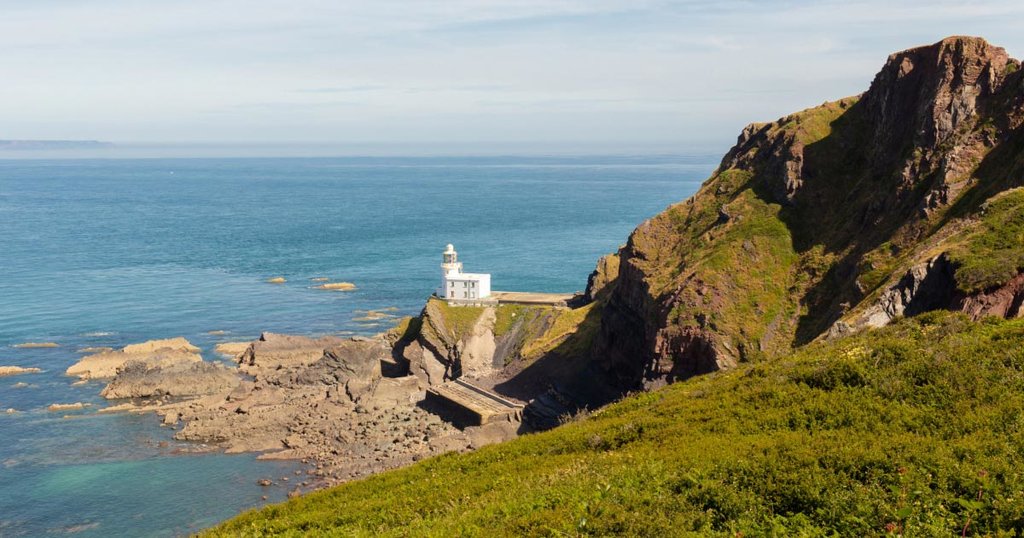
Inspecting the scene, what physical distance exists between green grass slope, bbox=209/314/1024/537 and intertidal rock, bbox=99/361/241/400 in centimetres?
4976

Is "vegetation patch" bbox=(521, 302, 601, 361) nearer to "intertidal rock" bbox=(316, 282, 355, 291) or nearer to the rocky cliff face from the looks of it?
the rocky cliff face

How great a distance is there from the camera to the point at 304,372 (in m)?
76.2

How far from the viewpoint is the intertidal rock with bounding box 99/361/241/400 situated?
72.6 m

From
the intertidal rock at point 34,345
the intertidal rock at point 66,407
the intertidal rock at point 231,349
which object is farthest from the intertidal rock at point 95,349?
the intertidal rock at point 66,407

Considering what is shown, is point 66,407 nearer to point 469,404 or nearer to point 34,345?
point 34,345

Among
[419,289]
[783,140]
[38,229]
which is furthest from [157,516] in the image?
[38,229]

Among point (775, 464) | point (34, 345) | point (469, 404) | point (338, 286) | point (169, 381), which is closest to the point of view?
point (775, 464)

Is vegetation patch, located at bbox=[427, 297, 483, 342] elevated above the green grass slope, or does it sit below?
below

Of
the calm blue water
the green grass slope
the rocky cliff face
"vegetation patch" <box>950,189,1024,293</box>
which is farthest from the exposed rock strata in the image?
"vegetation patch" <box>950,189,1024,293</box>

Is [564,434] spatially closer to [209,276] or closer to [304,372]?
[304,372]

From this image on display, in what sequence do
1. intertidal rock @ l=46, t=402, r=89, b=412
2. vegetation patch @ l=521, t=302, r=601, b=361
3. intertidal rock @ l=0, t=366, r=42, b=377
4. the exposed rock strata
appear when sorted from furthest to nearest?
intertidal rock @ l=0, t=366, r=42, b=377
vegetation patch @ l=521, t=302, r=601, b=361
intertidal rock @ l=46, t=402, r=89, b=412
the exposed rock strata

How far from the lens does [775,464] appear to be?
19750 mm

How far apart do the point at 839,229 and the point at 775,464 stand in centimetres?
4176


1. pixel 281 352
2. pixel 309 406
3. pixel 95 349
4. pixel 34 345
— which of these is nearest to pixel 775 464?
pixel 309 406
